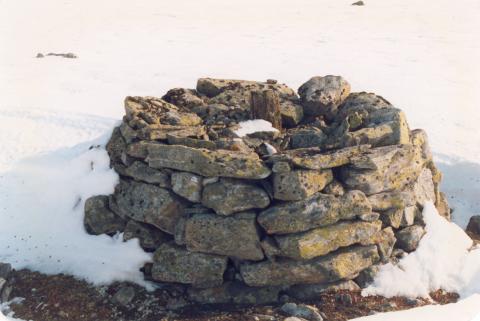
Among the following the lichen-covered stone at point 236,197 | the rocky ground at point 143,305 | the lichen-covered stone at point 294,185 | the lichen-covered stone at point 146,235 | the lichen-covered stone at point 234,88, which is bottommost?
the rocky ground at point 143,305

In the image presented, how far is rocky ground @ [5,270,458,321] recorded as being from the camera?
14.5m

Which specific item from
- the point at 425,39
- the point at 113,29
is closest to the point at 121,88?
the point at 113,29

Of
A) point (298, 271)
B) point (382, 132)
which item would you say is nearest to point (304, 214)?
point (298, 271)

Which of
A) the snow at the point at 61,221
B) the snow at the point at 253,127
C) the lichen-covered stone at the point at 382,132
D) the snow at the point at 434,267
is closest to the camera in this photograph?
the snow at the point at 434,267

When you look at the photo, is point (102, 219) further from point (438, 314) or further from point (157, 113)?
point (438, 314)

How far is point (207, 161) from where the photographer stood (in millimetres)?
15398

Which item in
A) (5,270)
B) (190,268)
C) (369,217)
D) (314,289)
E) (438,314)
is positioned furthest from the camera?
(5,270)

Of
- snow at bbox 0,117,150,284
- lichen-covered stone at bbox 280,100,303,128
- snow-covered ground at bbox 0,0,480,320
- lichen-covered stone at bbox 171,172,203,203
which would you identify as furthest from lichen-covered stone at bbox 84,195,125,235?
lichen-covered stone at bbox 280,100,303,128

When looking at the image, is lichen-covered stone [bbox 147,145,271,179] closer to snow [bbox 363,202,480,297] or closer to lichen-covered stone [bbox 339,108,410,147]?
lichen-covered stone [bbox 339,108,410,147]

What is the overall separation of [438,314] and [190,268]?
7.74 metres

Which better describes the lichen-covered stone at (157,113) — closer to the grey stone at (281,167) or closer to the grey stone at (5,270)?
the grey stone at (281,167)

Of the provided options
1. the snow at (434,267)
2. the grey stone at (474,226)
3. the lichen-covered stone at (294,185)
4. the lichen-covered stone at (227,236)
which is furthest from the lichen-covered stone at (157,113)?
the grey stone at (474,226)

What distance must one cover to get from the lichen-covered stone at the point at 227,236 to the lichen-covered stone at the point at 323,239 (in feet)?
2.75

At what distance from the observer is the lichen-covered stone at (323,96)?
1933cm
